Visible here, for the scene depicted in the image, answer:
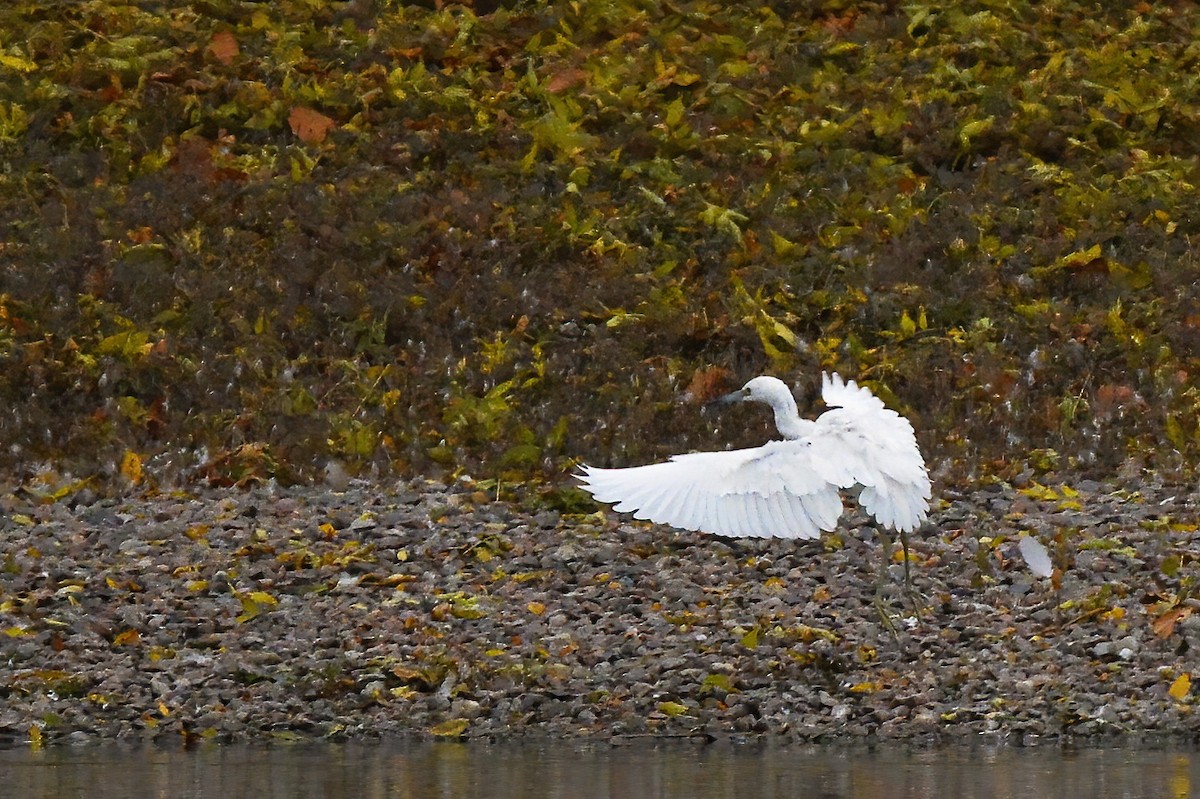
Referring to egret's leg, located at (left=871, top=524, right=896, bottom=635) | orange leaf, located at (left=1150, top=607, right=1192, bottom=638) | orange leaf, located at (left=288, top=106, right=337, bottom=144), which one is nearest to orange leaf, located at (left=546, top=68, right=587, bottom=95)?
orange leaf, located at (left=288, top=106, right=337, bottom=144)

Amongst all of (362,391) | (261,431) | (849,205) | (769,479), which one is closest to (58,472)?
(261,431)

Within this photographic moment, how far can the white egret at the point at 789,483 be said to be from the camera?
11.9 metres

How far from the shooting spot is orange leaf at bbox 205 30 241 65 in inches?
932

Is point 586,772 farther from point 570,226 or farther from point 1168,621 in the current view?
point 570,226

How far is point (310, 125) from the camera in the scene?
22.5 meters

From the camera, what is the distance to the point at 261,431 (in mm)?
17516

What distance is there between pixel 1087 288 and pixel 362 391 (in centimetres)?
680

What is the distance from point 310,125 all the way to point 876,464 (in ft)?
37.6

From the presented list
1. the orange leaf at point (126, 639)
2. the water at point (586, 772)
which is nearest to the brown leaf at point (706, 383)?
the orange leaf at point (126, 639)

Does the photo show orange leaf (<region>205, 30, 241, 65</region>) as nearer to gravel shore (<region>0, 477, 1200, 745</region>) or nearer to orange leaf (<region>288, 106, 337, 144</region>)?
orange leaf (<region>288, 106, 337, 144</region>)

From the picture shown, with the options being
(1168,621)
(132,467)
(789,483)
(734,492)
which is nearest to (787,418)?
(789,483)

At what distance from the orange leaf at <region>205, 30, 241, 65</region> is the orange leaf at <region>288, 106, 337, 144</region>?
1434 mm

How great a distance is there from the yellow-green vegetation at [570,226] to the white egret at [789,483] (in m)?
4.04

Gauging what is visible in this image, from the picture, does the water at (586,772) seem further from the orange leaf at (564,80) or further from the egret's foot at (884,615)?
the orange leaf at (564,80)
